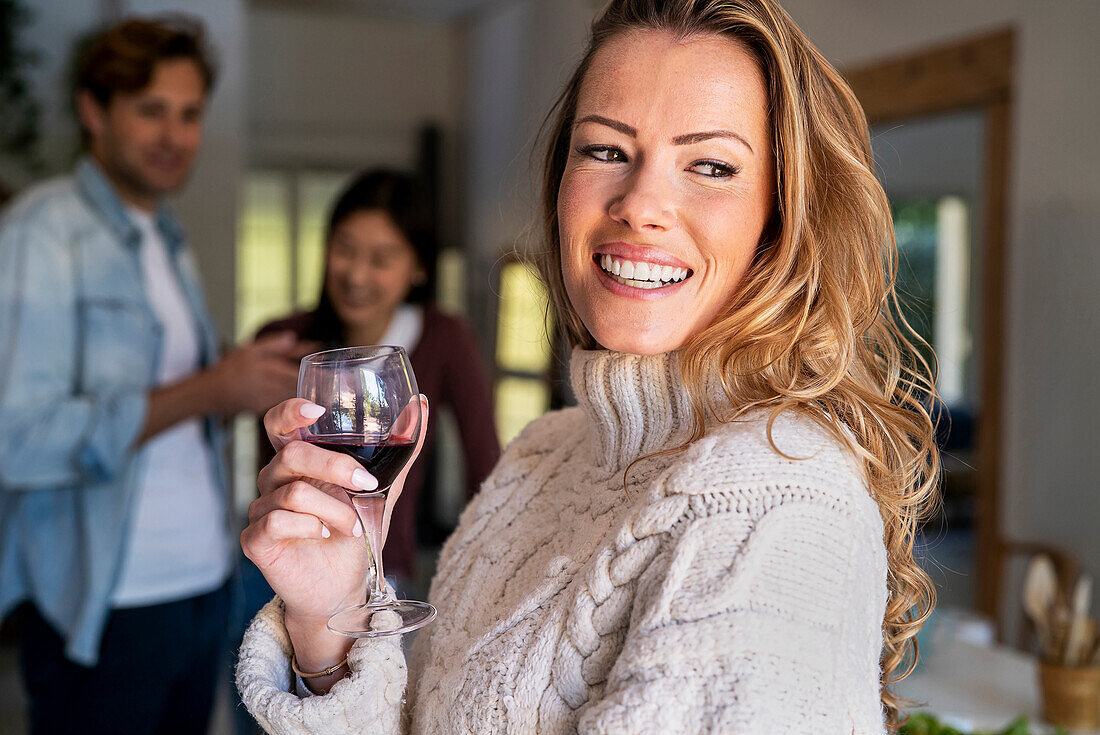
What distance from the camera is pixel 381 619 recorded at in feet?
2.85

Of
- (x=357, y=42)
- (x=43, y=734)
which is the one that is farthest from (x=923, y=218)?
(x=357, y=42)

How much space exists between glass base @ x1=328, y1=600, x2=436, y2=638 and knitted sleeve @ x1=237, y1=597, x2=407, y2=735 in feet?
0.24

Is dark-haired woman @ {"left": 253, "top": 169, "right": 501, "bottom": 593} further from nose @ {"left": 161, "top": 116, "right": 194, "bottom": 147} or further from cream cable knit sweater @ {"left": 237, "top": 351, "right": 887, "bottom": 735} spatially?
cream cable knit sweater @ {"left": 237, "top": 351, "right": 887, "bottom": 735}

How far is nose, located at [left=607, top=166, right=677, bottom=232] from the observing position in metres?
0.86

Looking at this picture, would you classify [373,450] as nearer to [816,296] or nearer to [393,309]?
[816,296]

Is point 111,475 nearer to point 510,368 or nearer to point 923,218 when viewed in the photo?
point 923,218

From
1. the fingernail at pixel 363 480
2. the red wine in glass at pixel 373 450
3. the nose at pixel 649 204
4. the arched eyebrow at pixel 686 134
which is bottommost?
the fingernail at pixel 363 480

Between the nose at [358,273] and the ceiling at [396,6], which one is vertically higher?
the ceiling at [396,6]

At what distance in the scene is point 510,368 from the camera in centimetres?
620

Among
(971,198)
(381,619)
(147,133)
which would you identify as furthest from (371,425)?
(971,198)

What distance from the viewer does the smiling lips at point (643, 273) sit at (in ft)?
2.89

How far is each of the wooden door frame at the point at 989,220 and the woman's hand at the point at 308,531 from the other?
98.4 inches

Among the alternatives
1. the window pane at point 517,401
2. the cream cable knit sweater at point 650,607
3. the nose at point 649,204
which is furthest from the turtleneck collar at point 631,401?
the window pane at point 517,401

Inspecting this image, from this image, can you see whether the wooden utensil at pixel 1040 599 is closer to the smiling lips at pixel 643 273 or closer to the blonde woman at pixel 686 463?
the blonde woman at pixel 686 463
